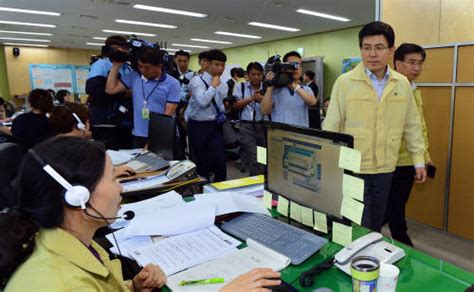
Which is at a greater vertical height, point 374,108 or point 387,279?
point 374,108

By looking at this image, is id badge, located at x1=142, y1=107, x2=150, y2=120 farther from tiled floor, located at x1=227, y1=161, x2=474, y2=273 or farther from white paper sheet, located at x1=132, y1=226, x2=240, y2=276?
tiled floor, located at x1=227, y1=161, x2=474, y2=273

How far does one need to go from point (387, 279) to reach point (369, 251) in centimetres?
26

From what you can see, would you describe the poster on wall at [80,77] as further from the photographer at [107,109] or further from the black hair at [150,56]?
the black hair at [150,56]

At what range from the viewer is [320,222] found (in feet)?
3.98

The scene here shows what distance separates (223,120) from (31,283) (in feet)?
9.70

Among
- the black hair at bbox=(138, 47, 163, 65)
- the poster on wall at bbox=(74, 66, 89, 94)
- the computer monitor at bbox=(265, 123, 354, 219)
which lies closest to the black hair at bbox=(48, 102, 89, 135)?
the black hair at bbox=(138, 47, 163, 65)

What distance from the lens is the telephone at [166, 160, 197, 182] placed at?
2018 mm

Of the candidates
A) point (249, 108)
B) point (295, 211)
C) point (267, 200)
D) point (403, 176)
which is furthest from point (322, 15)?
point (295, 211)

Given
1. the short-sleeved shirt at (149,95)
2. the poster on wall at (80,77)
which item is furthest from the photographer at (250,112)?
the poster on wall at (80,77)

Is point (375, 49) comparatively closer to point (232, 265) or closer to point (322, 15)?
point (232, 265)

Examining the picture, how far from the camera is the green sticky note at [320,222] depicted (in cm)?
119

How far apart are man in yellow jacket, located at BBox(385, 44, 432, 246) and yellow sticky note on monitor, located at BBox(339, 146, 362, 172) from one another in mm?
1420

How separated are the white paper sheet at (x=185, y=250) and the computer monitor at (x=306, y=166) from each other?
278mm

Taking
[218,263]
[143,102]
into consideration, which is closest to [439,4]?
[143,102]
